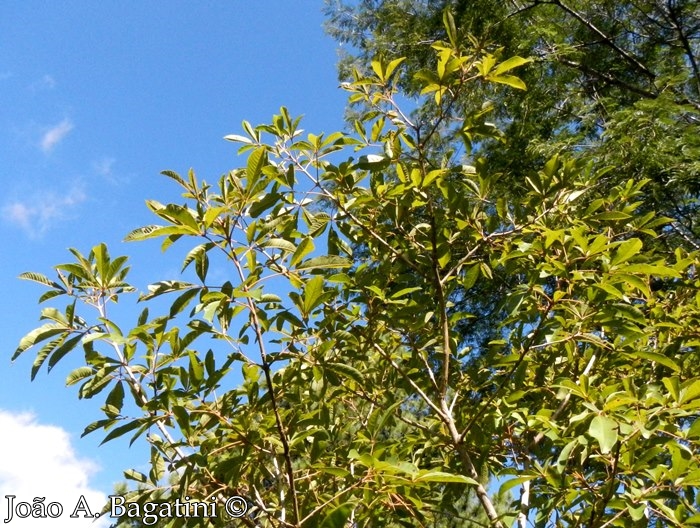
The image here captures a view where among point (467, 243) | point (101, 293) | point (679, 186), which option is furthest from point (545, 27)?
point (101, 293)

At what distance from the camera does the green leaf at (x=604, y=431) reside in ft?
3.66

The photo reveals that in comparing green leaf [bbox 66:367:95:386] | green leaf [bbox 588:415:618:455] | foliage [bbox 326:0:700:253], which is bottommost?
green leaf [bbox 588:415:618:455]

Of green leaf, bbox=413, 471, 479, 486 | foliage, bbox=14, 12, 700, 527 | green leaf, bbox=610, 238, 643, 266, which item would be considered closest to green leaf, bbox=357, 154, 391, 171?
foliage, bbox=14, 12, 700, 527

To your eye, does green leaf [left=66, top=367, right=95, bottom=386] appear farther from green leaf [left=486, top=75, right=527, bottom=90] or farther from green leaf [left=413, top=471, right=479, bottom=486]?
green leaf [left=486, top=75, right=527, bottom=90]

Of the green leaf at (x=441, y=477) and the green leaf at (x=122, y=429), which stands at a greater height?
the green leaf at (x=122, y=429)

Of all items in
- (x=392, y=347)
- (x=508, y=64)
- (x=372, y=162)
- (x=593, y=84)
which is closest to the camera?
(x=508, y=64)

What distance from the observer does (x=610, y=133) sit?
13.9 ft

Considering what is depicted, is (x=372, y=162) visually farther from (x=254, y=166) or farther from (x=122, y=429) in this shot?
(x=122, y=429)

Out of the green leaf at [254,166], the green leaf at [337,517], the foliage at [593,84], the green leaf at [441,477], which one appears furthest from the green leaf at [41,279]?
the foliage at [593,84]

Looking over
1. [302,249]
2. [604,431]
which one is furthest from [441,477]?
[302,249]

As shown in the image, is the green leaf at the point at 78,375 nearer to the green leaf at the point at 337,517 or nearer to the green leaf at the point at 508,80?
the green leaf at the point at 337,517

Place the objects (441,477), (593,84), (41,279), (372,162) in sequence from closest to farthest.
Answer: (441,477)
(41,279)
(372,162)
(593,84)

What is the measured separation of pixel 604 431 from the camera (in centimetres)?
116

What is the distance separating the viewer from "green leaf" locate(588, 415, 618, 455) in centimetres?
112
